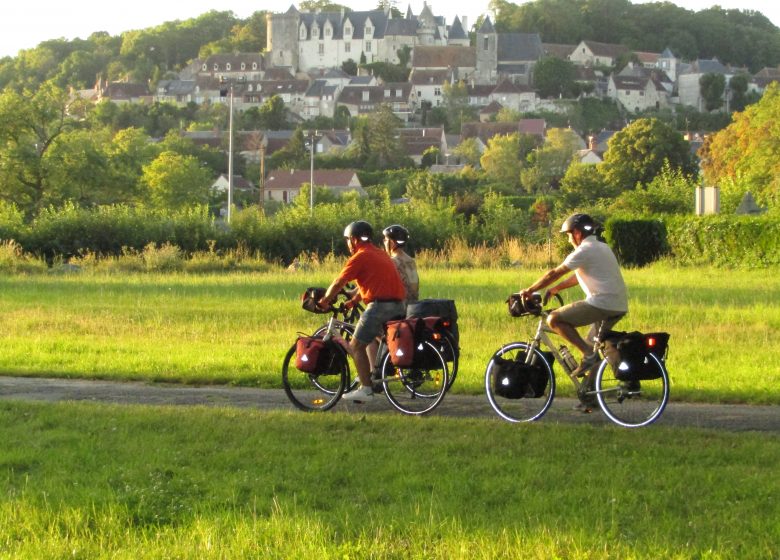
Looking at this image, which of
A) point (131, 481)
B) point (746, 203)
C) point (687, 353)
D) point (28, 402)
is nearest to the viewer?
point (131, 481)

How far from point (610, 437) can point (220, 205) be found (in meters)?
85.4

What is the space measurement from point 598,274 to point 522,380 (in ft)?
3.63

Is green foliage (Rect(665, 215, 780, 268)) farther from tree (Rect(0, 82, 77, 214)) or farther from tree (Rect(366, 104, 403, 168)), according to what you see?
tree (Rect(366, 104, 403, 168))

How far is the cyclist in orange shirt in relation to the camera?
463 inches

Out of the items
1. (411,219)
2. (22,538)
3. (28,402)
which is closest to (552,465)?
(22,538)

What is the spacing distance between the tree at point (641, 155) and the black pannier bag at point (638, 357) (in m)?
62.1

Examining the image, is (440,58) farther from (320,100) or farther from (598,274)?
(598,274)

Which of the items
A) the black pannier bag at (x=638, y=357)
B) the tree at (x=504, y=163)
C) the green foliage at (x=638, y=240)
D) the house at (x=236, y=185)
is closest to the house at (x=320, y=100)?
the house at (x=236, y=185)

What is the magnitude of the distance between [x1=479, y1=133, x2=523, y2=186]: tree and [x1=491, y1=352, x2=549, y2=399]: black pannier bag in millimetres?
95863

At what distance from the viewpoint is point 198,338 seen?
60.1ft

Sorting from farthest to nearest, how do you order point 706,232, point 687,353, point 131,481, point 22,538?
point 706,232
point 687,353
point 131,481
point 22,538

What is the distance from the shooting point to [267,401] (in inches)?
508

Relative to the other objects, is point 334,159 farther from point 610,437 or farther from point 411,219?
point 610,437

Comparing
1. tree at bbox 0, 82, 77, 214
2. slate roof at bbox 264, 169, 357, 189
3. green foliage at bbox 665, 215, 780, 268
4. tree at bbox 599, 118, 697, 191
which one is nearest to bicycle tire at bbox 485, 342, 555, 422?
green foliage at bbox 665, 215, 780, 268
